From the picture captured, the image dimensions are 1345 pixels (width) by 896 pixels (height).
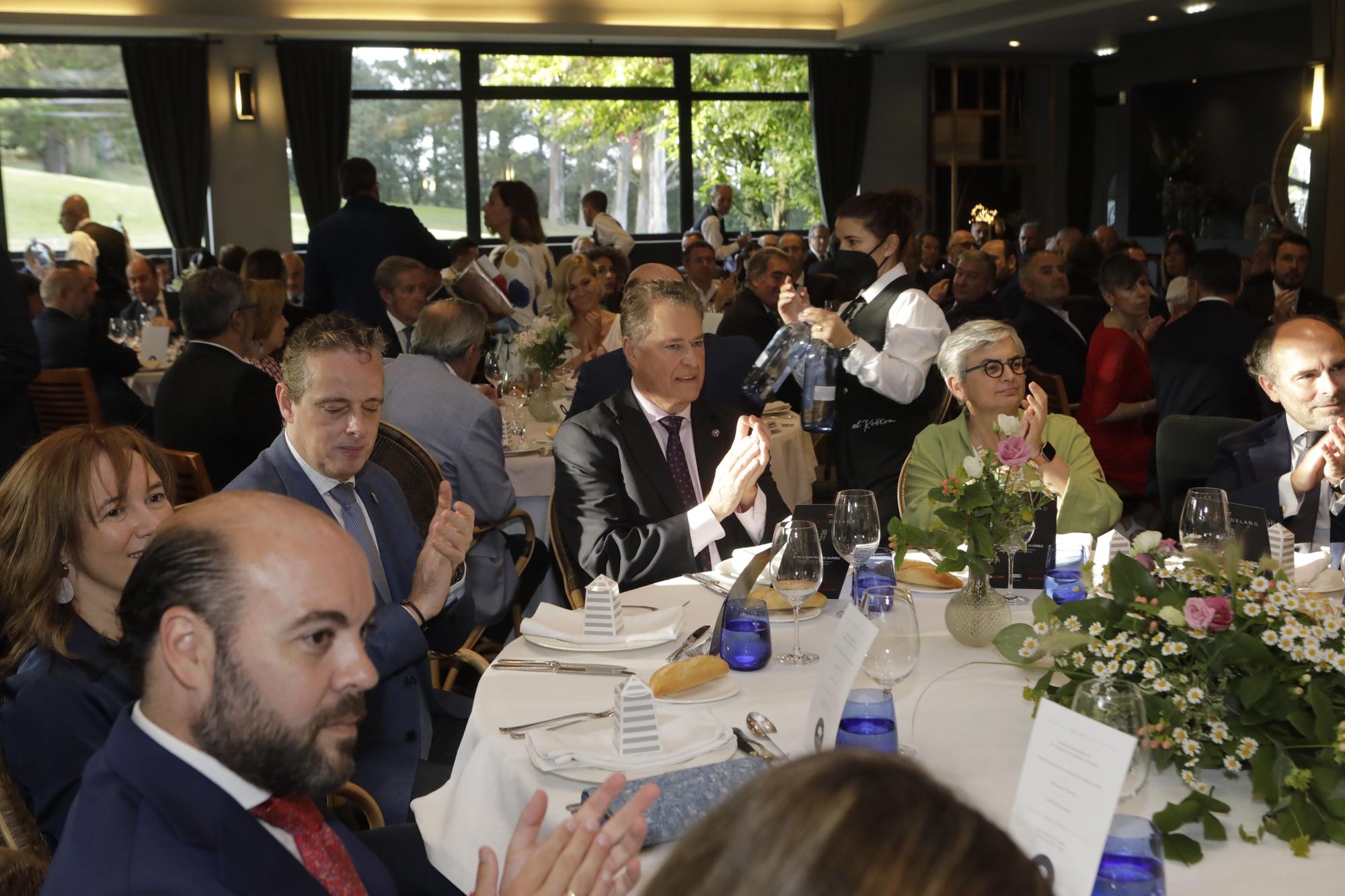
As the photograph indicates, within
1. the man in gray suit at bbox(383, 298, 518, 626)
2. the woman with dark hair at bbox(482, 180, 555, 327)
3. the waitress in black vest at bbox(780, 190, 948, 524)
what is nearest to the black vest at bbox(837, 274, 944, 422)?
the waitress in black vest at bbox(780, 190, 948, 524)

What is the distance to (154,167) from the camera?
12680mm

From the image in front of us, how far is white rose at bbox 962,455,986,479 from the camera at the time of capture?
2.24 meters

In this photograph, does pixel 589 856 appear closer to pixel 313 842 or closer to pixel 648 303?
pixel 313 842

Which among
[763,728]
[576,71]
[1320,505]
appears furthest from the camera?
[576,71]

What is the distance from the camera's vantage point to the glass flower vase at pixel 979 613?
7.32ft

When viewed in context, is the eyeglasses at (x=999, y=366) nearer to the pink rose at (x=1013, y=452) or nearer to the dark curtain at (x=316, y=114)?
the pink rose at (x=1013, y=452)

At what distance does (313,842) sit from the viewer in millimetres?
1390

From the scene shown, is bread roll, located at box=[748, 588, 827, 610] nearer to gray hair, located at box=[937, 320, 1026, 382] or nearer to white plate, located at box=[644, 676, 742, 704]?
white plate, located at box=[644, 676, 742, 704]

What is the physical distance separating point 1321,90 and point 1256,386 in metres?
4.18

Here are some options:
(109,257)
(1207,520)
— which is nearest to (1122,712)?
(1207,520)

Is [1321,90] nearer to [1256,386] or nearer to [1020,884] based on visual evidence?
[1256,386]

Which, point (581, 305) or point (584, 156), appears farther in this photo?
point (584, 156)

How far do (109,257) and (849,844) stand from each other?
10.1m

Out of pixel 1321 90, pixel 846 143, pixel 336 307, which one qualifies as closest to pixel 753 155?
pixel 846 143
